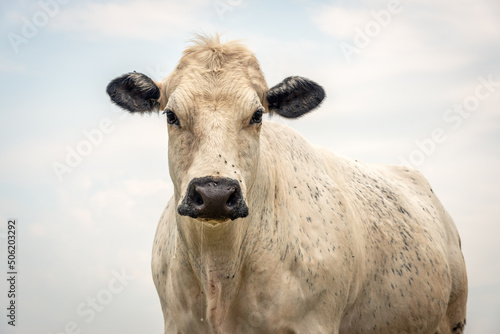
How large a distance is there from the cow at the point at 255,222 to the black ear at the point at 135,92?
0.04 ft

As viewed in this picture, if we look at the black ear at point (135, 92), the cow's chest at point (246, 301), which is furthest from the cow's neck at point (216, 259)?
the black ear at point (135, 92)

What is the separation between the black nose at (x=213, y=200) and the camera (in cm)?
479

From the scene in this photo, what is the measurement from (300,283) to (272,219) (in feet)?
2.11

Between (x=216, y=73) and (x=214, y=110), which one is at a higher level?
(x=216, y=73)

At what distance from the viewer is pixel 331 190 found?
23.3ft

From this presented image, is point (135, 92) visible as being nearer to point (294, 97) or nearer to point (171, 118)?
point (171, 118)

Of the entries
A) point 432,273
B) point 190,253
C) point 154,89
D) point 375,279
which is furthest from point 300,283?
point 432,273

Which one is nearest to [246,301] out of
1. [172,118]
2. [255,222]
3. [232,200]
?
[255,222]

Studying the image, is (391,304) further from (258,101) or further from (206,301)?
(258,101)

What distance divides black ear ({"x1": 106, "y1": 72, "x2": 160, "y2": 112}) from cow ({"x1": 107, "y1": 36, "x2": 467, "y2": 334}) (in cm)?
1

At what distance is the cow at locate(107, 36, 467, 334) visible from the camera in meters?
5.38

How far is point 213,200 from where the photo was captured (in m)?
4.77

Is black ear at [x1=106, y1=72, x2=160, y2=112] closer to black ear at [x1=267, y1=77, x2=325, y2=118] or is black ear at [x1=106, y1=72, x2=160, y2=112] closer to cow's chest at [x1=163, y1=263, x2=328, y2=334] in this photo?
black ear at [x1=267, y1=77, x2=325, y2=118]

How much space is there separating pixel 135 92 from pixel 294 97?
1528 millimetres
